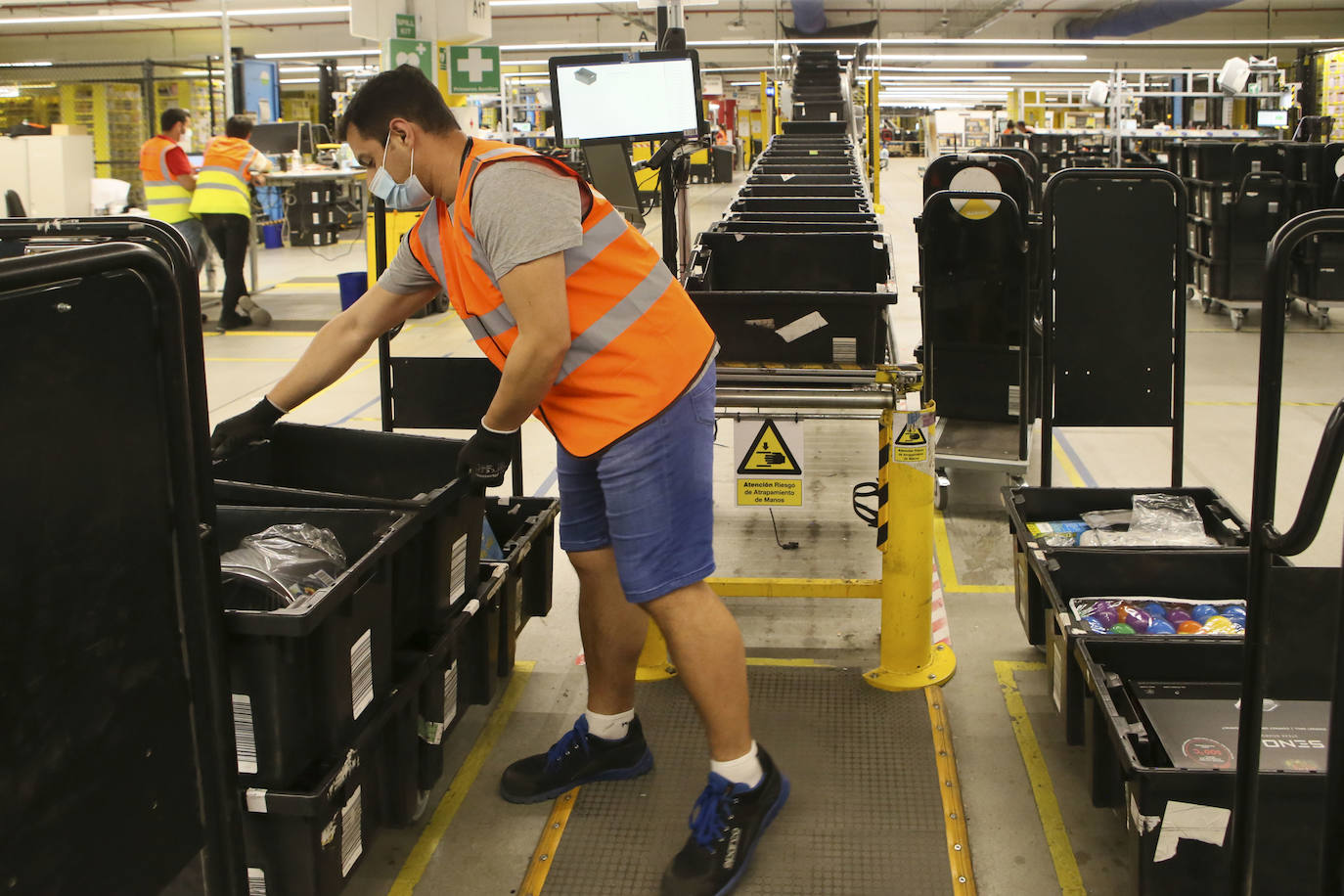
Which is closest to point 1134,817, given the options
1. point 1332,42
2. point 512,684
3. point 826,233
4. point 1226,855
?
point 1226,855

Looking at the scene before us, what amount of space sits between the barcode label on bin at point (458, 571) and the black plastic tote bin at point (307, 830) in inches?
20.5

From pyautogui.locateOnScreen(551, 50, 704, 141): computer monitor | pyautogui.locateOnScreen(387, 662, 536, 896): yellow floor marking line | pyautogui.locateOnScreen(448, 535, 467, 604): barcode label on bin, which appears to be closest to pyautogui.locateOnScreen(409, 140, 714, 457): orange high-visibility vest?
pyautogui.locateOnScreen(448, 535, 467, 604): barcode label on bin

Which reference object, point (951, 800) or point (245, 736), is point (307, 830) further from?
point (951, 800)

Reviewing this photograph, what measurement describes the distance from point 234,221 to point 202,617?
→ 8554 mm

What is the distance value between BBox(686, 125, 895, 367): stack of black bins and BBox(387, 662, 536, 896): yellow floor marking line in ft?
4.10

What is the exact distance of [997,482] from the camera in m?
5.35

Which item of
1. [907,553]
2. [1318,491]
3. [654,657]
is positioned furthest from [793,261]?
[1318,491]

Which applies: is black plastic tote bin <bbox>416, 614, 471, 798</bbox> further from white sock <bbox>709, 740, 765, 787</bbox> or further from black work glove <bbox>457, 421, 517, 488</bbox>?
white sock <bbox>709, 740, 765, 787</bbox>

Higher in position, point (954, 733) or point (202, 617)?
point (202, 617)

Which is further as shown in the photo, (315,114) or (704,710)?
(315,114)

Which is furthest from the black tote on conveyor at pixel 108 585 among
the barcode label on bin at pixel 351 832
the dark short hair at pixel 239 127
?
the dark short hair at pixel 239 127

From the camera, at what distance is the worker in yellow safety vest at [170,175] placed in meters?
9.23

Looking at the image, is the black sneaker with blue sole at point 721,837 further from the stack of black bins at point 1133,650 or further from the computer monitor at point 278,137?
the computer monitor at point 278,137

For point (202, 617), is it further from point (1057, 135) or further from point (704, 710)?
point (1057, 135)
